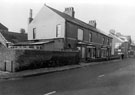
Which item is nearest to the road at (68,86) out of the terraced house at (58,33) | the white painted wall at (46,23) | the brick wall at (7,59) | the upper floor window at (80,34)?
the brick wall at (7,59)

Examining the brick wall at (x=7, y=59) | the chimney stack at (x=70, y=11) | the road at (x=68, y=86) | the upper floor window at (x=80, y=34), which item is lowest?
the road at (x=68, y=86)

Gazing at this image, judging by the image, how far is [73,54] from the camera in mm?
19297

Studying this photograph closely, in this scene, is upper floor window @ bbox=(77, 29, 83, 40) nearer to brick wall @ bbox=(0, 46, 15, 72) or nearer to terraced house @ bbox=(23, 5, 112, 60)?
terraced house @ bbox=(23, 5, 112, 60)

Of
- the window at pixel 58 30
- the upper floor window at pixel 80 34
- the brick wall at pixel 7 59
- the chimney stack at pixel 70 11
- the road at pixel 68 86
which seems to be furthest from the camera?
the chimney stack at pixel 70 11

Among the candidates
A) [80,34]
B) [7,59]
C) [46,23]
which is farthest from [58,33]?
[7,59]

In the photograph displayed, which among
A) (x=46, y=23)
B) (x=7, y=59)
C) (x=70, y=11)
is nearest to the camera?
(x=7, y=59)

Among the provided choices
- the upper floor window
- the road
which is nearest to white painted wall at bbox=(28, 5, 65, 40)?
the upper floor window

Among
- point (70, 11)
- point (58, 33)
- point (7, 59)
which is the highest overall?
point (70, 11)

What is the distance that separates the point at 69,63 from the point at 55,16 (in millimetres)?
9156

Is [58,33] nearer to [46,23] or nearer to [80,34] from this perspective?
[46,23]

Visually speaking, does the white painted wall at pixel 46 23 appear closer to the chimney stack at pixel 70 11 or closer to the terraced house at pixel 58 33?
the terraced house at pixel 58 33

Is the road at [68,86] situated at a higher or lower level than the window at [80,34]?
lower

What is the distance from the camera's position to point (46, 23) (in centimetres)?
2422

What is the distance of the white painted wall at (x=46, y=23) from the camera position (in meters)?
22.5
